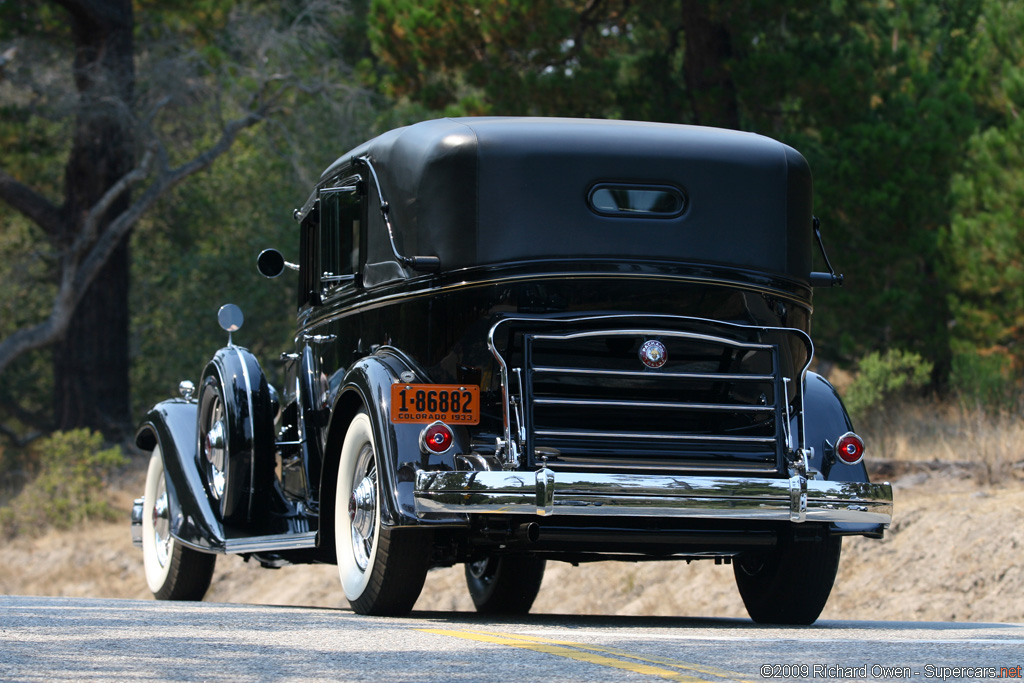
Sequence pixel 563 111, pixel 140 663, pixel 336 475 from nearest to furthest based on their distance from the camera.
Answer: pixel 140 663 → pixel 336 475 → pixel 563 111

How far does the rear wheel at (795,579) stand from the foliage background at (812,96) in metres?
8.33

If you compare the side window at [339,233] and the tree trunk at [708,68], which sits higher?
the tree trunk at [708,68]

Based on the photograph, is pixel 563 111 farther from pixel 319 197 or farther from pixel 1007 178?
pixel 319 197

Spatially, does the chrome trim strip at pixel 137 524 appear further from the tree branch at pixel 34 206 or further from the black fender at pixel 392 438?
the tree branch at pixel 34 206

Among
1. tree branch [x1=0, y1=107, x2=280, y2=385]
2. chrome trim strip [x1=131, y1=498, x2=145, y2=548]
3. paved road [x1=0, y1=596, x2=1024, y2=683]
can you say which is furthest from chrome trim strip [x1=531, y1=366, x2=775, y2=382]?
tree branch [x1=0, y1=107, x2=280, y2=385]

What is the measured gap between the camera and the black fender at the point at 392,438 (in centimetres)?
626

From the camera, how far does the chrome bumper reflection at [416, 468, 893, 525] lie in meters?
5.91

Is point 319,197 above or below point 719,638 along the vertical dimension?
above

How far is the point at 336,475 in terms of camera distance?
7484 millimetres

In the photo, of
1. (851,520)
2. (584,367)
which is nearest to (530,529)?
(584,367)

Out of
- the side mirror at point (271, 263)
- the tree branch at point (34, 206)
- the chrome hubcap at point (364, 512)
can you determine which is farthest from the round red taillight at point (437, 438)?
the tree branch at point (34, 206)

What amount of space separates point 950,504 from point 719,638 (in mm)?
7091

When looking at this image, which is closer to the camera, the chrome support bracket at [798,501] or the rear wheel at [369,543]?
the chrome support bracket at [798,501]

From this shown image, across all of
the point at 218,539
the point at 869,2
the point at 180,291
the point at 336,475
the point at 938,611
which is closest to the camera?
the point at 336,475
